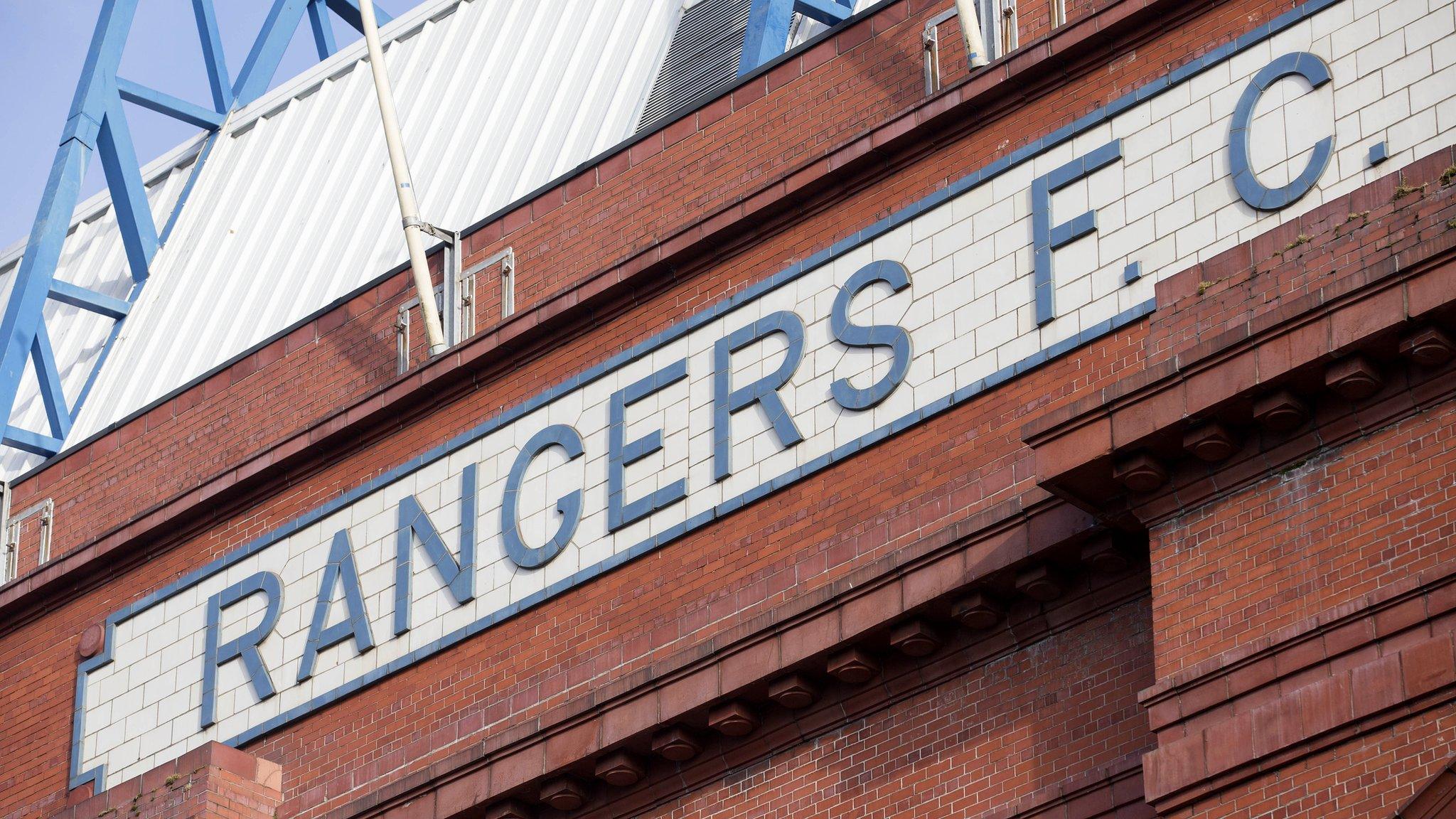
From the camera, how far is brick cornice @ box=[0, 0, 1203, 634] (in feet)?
66.2

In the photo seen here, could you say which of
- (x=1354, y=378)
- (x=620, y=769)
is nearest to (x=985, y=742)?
(x=620, y=769)

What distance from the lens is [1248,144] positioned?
18.5m

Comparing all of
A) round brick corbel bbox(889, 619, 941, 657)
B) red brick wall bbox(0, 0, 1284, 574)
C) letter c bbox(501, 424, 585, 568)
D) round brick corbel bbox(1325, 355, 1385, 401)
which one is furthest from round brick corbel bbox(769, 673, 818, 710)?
round brick corbel bbox(1325, 355, 1385, 401)

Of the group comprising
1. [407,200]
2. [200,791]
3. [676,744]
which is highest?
[407,200]

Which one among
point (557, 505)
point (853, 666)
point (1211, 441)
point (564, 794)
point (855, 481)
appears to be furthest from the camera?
point (557, 505)

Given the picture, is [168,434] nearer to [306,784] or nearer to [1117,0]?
[306,784]

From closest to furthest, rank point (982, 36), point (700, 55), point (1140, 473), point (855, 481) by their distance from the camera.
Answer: point (1140, 473)
point (855, 481)
point (982, 36)
point (700, 55)

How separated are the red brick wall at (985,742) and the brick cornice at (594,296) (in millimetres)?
4405

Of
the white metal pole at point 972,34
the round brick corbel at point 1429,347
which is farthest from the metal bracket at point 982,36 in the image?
the round brick corbel at point 1429,347

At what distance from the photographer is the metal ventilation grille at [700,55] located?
26719 mm

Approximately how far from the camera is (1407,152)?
57.7ft

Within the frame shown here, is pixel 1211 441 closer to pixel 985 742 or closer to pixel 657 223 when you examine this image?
pixel 985 742

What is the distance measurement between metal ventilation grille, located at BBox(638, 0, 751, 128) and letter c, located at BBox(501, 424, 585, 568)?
18.8 ft

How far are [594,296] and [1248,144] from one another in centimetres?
589
